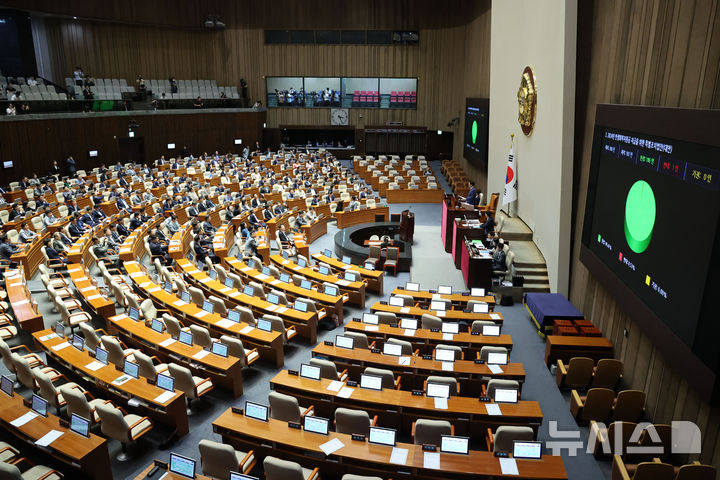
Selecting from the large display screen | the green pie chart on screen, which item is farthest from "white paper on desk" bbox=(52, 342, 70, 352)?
the green pie chart on screen

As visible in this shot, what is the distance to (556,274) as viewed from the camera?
37.4 ft

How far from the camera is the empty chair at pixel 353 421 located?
6.07 metres

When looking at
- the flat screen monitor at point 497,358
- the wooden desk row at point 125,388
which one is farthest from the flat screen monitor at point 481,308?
the wooden desk row at point 125,388

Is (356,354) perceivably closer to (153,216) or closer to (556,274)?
(556,274)

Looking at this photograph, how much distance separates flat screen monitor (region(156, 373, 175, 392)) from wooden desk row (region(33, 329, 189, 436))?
6 cm

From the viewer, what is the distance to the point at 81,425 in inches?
229

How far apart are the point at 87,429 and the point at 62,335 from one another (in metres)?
3.20

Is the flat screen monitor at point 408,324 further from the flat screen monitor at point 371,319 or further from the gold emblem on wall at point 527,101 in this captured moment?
the gold emblem on wall at point 527,101

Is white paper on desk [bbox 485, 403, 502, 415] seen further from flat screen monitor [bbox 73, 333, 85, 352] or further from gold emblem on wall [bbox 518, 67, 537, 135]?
gold emblem on wall [bbox 518, 67, 537, 135]

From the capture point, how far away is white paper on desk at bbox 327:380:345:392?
23.0 ft

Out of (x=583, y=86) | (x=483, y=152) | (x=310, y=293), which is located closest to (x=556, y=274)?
(x=583, y=86)

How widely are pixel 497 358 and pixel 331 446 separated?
3.27m

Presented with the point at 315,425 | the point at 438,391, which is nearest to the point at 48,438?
the point at 315,425

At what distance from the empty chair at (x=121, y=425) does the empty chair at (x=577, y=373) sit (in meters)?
6.25
